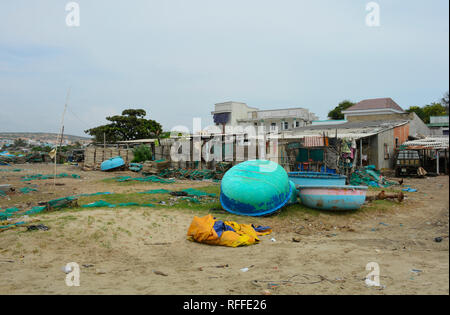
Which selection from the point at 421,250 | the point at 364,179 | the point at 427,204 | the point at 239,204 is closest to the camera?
the point at 421,250

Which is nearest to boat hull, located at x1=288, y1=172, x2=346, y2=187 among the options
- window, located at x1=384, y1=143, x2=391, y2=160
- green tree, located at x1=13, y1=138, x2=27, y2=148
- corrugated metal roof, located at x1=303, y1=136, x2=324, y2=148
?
corrugated metal roof, located at x1=303, y1=136, x2=324, y2=148

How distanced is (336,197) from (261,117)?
40.6 metres

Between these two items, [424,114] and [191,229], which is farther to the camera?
[424,114]

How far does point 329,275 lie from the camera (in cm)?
438

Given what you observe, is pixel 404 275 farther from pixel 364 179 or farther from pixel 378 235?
pixel 364 179

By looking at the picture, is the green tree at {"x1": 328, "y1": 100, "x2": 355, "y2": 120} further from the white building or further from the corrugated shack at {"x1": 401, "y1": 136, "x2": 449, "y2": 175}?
the corrugated shack at {"x1": 401, "y1": 136, "x2": 449, "y2": 175}

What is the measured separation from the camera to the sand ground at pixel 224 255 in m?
3.85

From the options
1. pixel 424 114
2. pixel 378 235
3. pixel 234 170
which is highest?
pixel 424 114

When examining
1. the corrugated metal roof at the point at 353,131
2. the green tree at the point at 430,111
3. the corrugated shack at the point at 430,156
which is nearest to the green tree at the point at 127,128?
the corrugated metal roof at the point at 353,131

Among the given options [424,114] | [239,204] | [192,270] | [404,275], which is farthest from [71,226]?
[424,114]

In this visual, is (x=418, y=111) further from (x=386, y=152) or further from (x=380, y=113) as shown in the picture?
(x=386, y=152)

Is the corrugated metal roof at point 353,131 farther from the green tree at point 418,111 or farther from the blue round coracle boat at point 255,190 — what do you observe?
the green tree at point 418,111

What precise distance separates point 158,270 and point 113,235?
2.04 m

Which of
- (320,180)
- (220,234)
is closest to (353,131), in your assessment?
(320,180)
